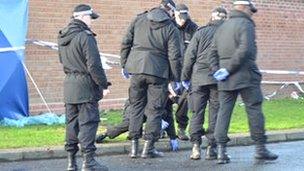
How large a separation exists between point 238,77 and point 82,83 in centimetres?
197

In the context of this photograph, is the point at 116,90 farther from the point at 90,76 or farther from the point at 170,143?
the point at 90,76

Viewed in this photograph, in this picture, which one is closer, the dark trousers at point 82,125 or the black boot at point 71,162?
the dark trousers at point 82,125

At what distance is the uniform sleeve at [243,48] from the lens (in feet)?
28.0

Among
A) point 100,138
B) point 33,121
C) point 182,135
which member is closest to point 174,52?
point 100,138

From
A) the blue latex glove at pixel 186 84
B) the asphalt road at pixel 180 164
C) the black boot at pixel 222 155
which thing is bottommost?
the asphalt road at pixel 180 164

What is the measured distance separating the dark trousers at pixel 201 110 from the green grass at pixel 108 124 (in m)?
1.66

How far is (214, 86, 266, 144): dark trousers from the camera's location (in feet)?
28.7

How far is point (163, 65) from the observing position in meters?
9.36

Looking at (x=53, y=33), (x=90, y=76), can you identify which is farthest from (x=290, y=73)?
(x=90, y=76)

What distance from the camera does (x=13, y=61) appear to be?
12859mm

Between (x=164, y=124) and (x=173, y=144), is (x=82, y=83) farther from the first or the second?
(x=173, y=144)

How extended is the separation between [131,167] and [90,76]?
1.35m

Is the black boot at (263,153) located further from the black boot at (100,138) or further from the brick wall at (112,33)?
the brick wall at (112,33)

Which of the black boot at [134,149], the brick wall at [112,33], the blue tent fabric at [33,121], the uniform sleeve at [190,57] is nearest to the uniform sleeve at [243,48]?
the uniform sleeve at [190,57]
